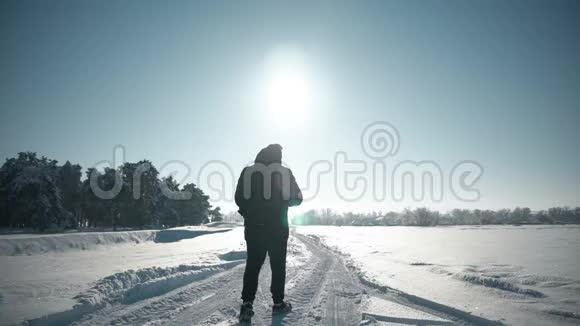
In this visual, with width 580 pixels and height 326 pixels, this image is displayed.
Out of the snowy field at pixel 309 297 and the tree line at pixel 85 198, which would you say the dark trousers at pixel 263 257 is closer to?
the snowy field at pixel 309 297

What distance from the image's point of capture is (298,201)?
12.9ft

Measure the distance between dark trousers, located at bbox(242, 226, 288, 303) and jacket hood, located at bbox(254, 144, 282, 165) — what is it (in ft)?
3.15

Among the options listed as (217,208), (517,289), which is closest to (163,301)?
(517,289)

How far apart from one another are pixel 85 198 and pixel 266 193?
61.2 m

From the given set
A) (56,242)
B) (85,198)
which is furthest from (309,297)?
(85,198)

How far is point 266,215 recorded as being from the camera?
3.59 m

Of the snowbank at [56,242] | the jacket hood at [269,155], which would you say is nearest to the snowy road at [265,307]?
the jacket hood at [269,155]

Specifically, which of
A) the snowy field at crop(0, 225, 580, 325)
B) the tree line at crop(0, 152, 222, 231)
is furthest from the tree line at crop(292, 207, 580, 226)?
the snowy field at crop(0, 225, 580, 325)

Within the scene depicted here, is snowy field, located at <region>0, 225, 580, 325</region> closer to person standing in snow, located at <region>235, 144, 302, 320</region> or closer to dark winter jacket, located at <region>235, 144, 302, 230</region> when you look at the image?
person standing in snow, located at <region>235, 144, 302, 320</region>

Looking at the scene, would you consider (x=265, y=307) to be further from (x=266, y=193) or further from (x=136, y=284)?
(x=136, y=284)

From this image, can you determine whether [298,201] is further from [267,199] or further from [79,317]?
[79,317]

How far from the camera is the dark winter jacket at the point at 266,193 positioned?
359 cm

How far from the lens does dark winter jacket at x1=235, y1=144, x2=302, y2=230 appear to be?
141 inches

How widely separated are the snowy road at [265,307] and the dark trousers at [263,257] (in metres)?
0.31
